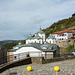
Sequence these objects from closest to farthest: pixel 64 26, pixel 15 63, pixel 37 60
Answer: pixel 15 63
pixel 37 60
pixel 64 26

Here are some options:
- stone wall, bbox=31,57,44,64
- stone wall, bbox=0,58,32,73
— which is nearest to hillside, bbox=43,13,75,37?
stone wall, bbox=31,57,44,64

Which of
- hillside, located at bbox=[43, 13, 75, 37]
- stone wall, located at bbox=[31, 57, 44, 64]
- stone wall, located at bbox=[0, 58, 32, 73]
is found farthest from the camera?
hillside, located at bbox=[43, 13, 75, 37]

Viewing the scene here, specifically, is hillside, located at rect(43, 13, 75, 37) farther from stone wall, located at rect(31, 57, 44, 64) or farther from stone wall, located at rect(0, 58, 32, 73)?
stone wall, located at rect(0, 58, 32, 73)

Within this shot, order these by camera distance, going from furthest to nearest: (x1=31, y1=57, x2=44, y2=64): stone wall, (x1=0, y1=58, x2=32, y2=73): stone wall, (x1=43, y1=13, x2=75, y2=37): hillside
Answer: (x1=43, y1=13, x2=75, y2=37): hillside
(x1=31, y1=57, x2=44, y2=64): stone wall
(x1=0, y1=58, x2=32, y2=73): stone wall

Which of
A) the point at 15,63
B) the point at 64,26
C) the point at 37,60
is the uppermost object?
the point at 64,26

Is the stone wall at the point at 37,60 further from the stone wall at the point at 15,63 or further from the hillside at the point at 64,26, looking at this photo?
the hillside at the point at 64,26

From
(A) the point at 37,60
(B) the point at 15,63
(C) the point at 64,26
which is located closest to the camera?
(B) the point at 15,63

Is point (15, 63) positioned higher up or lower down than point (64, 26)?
lower down

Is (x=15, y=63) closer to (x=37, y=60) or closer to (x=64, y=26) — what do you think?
(x=37, y=60)

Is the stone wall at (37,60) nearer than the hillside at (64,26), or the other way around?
the stone wall at (37,60)

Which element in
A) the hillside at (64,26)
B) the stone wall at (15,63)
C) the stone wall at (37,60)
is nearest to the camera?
the stone wall at (15,63)

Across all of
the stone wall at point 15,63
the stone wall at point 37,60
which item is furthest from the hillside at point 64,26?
the stone wall at point 15,63

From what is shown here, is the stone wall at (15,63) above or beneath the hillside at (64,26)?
beneath

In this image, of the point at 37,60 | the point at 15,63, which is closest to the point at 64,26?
the point at 37,60
